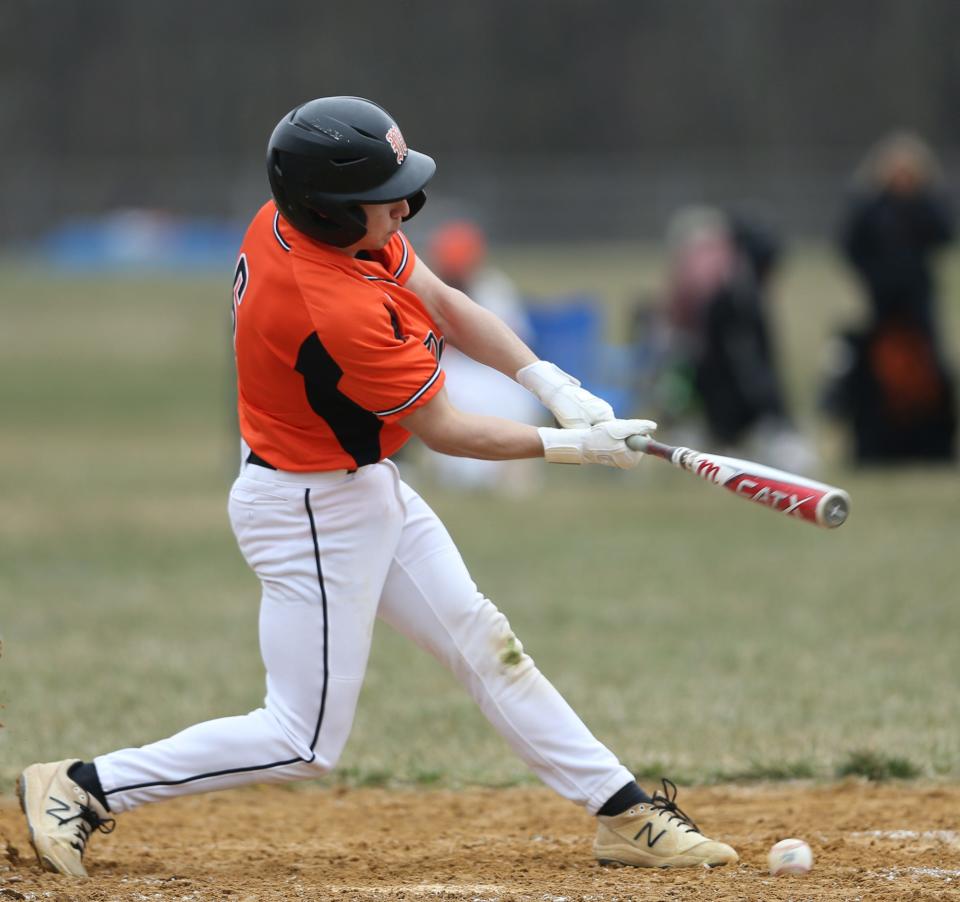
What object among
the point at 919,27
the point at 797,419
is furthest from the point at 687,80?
the point at 797,419

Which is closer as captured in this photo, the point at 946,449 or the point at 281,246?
the point at 281,246

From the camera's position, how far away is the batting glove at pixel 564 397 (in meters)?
4.17

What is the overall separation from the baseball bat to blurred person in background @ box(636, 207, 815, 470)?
858cm

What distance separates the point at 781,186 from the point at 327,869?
33.6 m

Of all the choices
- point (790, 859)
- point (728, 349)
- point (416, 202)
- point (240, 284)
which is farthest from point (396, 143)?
point (728, 349)

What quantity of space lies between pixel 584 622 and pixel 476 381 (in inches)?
196

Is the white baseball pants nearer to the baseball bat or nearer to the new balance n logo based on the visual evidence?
the new balance n logo

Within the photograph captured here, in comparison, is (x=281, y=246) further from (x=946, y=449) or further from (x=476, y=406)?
(x=946, y=449)

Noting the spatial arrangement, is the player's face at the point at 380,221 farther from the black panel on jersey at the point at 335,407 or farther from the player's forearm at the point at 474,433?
the player's forearm at the point at 474,433

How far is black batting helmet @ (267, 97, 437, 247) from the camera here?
13.1 feet

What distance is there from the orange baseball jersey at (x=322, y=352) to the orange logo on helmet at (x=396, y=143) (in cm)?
30

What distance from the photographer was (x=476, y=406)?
41.0 feet

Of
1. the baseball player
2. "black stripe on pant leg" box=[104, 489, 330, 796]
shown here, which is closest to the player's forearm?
the baseball player

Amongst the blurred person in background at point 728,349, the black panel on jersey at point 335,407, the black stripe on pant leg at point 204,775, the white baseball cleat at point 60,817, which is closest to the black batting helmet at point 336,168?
the black panel on jersey at point 335,407
